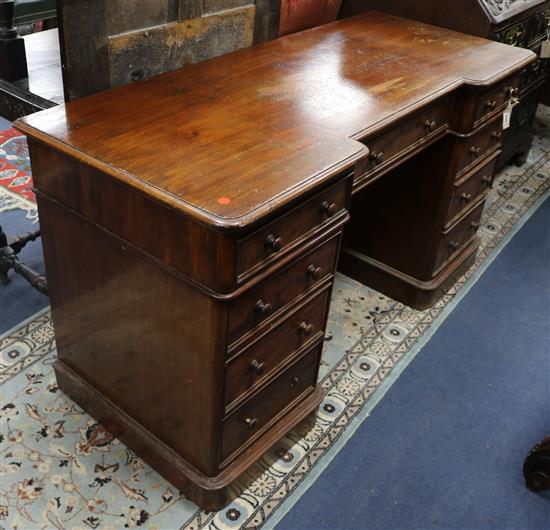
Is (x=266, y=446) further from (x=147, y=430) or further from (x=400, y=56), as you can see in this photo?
(x=400, y=56)

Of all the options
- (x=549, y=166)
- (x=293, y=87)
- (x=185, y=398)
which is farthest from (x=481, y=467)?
(x=549, y=166)

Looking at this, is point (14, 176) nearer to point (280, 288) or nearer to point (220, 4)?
point (220, 4)

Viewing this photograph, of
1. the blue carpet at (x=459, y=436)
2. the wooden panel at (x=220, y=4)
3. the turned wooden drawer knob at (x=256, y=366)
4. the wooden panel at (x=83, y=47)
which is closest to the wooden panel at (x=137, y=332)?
the turned wooden drawer knob at (x=256, y=366)

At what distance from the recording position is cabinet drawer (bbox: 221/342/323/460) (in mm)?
1777

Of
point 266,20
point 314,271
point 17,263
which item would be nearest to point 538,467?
point 314,271

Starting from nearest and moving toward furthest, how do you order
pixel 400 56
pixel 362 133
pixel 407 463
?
1. pixel 362 133
2. pixel 407 463
3. pixel 400 56

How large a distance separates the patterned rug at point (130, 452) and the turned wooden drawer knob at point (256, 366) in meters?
0.39

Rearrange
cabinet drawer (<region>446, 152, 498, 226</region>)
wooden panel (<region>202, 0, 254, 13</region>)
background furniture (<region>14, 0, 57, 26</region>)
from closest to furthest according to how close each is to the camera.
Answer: wooden panel (<region>202, 0, 254, 13</region>) → cabinet drawer (<region>446, 152, 498, 226</region>) → background furniture (<region>14, 0, 57, 26</region>)

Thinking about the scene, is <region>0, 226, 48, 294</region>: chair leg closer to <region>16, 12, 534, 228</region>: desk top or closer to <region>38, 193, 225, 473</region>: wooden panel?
<region>38, 193, 225, 473</region>: wooden panel

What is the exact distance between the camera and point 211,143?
1.59m

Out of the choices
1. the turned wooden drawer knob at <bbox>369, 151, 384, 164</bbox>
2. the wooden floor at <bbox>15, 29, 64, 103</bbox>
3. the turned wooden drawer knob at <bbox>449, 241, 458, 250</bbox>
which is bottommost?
the turned wooden drawer knob at <bbox>449, 241, 458, 250</bbox>

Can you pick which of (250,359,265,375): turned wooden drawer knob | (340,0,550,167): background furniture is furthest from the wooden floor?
(340,0,550,167): background furniture

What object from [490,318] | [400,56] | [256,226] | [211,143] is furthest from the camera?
[490,318]

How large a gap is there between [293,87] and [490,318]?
138cm
